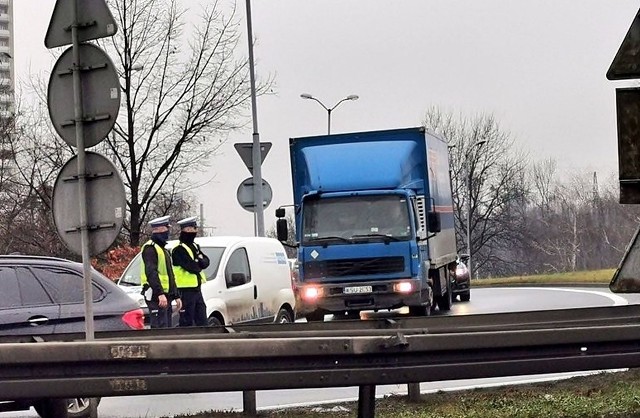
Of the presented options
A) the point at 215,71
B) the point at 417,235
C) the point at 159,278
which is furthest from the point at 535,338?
the point at 215,71

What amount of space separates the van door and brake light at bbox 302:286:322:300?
10.3 feet

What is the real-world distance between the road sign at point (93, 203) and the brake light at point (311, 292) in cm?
1125

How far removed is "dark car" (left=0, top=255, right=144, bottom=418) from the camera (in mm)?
8906

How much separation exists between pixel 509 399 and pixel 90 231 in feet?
13.5

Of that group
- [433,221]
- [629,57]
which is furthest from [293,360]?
[433,221]

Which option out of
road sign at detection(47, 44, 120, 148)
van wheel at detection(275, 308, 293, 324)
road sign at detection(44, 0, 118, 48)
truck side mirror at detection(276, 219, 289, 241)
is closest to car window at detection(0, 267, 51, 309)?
road sign at detection(47, 44, 120, 148)

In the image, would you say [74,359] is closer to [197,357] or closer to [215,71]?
[197,357]

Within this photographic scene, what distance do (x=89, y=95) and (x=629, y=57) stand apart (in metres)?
3.61

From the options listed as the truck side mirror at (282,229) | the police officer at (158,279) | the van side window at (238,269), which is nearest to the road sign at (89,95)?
the police officer at (158,279)

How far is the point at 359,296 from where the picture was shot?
1792 cm

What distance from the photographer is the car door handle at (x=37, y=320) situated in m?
8.99

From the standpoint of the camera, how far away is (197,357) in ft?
15.3

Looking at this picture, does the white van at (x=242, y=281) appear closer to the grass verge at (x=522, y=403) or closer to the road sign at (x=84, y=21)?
the grass verge at (x=522, y=403)

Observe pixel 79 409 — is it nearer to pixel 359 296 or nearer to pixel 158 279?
pixel 158 279
